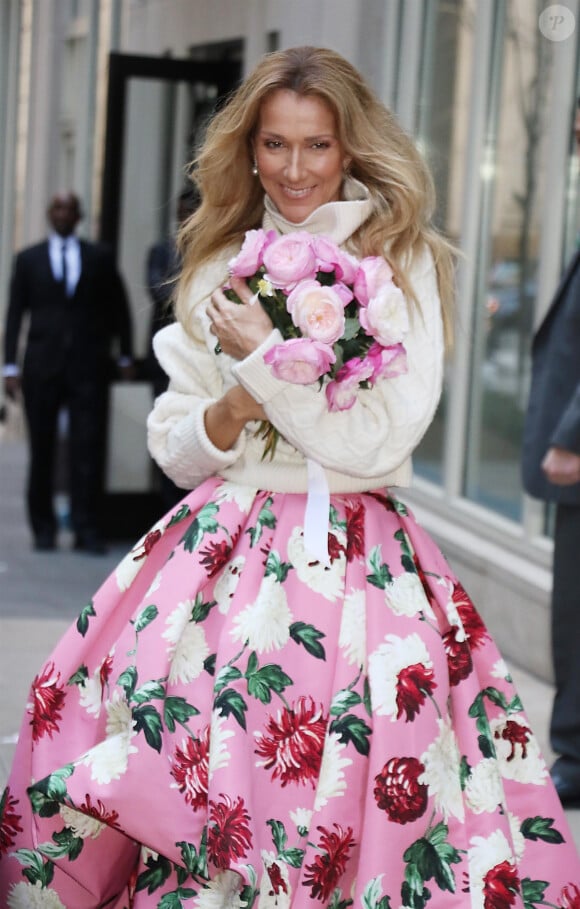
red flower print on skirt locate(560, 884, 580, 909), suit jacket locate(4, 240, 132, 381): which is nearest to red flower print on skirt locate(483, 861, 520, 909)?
red flower print on skirt locate(560, 884, 580, 909)

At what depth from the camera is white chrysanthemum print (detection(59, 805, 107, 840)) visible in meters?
3.17

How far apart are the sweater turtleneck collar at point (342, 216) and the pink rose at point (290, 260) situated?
127mm

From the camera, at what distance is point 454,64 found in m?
7.50

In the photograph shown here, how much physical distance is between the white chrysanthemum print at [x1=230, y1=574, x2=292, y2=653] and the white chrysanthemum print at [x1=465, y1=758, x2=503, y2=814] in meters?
0.44

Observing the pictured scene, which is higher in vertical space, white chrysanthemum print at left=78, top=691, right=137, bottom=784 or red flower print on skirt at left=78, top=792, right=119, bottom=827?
white chrysanthemum print at left=78, top=691, right=137, bottom=784

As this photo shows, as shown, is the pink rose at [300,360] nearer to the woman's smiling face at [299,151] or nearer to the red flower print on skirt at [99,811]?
the woman's smiling face at [299,151]

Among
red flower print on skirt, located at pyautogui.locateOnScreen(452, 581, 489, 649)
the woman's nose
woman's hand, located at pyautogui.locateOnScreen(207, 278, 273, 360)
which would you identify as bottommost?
red flower print on skirt, located at pyautogui.locateOnScreen(452, 581, 489, 649)

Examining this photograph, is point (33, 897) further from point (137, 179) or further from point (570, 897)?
point (137, 179)

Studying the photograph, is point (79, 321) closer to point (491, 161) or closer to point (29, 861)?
point (491, 161)

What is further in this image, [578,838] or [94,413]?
[94,413]

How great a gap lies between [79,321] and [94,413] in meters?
0.50

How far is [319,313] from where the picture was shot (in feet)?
9.61

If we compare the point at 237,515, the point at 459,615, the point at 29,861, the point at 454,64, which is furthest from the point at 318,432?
the point at 454,64

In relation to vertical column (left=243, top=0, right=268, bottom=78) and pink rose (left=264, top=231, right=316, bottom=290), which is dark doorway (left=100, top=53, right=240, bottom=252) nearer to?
vertical column (left=243, top=0, right=268, bottom=78)
